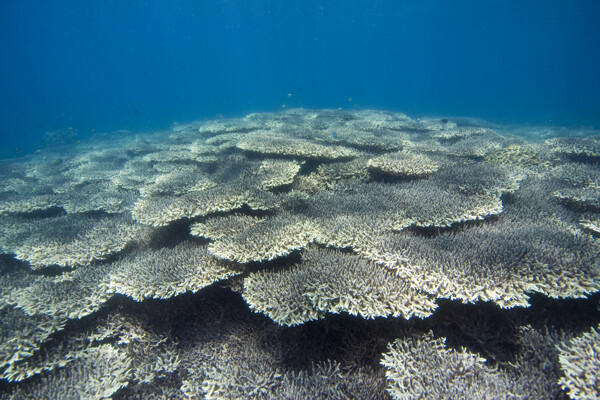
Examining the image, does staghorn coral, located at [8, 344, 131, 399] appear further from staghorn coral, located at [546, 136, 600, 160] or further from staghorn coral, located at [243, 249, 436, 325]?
staghorn coral, located at [546, 136, 600, 160]

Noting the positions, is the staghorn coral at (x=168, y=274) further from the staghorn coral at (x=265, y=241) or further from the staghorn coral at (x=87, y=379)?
the staghorn coral at (x=87, y=379)

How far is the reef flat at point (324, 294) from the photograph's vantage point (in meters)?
A: 3.22

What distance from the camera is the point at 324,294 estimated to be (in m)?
3.39

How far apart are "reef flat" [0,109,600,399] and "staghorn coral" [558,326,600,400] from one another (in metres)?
0.01

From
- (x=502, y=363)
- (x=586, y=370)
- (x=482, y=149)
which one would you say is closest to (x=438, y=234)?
(x=502, y=363)

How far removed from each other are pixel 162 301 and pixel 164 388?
4.10 feet

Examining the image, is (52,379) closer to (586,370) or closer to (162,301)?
(162,301)

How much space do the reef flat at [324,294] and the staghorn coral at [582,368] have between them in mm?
15

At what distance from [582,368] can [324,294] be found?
260 centimetres

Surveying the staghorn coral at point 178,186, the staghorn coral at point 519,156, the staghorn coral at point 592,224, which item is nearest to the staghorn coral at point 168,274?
the staghorn coral at point 178,186

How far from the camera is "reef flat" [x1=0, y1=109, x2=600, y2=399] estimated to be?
3.22 meters

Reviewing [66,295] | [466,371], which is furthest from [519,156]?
[66,295]

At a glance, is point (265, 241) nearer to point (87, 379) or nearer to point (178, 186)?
point (87, 379)

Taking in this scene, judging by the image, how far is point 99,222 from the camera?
6871mm
